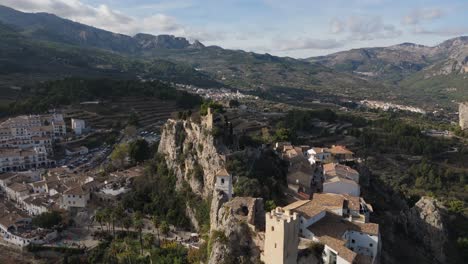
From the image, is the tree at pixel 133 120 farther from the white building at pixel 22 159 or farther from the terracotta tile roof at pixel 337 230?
the terracotta tile roof at pixel 337 230

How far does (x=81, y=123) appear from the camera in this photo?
295ft

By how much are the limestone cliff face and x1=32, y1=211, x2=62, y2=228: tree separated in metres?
14.8

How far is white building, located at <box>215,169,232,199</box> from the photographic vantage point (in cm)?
4188

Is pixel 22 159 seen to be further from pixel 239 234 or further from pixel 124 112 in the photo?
pixel 239 234

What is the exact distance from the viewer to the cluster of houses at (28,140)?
7450 cm

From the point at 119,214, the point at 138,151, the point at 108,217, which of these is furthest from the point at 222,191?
the point at 138,151

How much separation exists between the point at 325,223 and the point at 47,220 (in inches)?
1308

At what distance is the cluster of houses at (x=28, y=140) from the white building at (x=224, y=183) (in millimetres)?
46077

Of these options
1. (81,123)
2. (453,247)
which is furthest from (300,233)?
(81,123)

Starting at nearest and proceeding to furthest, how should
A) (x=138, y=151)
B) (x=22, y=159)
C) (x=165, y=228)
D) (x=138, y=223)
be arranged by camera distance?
1. (x=165, y=228)
2. (x=138, y=223)
3. (x=138, y=151)
4. (x=22, y=159)

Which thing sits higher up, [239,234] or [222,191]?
[222,191]

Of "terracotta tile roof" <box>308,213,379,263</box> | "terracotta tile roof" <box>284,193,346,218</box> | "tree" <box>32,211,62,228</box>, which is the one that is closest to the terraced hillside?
"tree" <box>32,211,62,228</box>

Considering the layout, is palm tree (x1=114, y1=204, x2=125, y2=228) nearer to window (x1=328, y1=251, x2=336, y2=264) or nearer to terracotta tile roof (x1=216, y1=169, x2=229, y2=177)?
terracotta tile roof (x1=216, y1=169, x2=229, y2=177)

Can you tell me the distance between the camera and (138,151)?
6794cm
